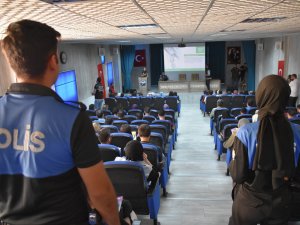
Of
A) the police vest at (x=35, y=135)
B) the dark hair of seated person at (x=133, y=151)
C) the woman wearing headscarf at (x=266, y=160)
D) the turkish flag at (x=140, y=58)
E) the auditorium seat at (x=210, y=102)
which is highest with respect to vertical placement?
the turkish flag at (x=140, y=58)

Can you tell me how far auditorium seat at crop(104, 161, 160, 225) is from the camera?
107 inches

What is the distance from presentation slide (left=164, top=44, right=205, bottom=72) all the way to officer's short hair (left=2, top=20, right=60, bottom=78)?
17.8 metres

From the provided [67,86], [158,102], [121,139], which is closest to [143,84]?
[158,102]

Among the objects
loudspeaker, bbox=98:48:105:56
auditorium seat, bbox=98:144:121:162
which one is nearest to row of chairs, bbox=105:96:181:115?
loudspeaker, bbox=98:48:105:56

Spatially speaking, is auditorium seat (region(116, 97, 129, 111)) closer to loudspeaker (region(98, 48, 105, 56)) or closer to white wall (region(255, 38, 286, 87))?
loudspeaker (region(98, 48, 105, 56))

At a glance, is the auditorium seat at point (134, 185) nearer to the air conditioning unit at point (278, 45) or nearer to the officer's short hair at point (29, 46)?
the officer's short hair at point (29, 46)

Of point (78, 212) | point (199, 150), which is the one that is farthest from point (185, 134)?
point (78, 212)

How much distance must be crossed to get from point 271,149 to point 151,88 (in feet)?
57.1

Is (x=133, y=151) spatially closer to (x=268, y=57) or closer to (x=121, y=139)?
(x=121, y=139)

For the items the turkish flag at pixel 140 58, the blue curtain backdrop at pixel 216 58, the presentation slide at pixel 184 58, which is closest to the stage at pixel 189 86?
the blue curtain backdrop at pixel 216 58

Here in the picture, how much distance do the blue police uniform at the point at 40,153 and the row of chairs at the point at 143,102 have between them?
29.3 feet

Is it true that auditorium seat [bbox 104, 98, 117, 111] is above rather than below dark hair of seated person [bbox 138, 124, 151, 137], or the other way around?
below

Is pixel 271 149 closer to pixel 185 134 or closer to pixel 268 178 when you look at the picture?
pixel 268 178

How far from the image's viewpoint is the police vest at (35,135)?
916mm
